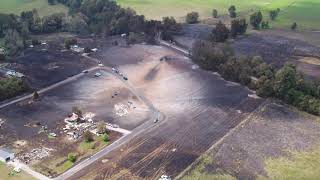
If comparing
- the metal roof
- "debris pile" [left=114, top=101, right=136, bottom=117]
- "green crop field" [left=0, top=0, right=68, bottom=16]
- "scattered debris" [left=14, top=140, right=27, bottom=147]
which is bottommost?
the metal roof

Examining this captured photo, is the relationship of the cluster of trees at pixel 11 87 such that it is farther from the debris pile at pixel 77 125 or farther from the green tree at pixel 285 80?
the green tree at pixel 285 80

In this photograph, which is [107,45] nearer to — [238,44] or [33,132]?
[238,44]

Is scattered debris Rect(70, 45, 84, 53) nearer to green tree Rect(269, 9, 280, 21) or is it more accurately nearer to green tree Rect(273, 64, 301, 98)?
green tree Rect(273, 64, 301, 98)

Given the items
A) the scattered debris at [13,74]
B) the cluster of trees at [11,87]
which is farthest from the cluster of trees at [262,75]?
the cluster of trees at [11,87]

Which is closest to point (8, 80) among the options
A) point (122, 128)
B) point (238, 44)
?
point (122, 128)

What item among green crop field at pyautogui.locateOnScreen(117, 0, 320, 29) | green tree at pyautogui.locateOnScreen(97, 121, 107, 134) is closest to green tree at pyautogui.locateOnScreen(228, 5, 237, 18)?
green crop field at pyautogui.locateOnScreen(117, 0, 320, 29)

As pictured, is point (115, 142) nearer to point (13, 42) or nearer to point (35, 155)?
point (35, 155)
